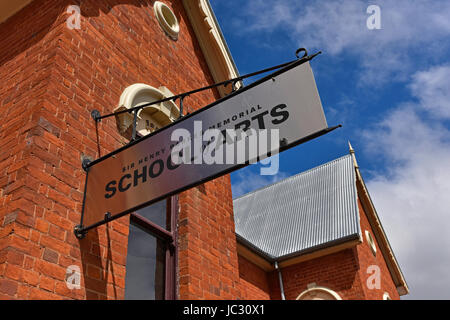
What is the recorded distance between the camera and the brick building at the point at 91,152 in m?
2.67

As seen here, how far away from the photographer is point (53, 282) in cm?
258

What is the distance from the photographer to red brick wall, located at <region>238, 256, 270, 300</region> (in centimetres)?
1023

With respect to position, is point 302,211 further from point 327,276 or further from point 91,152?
point 91,152

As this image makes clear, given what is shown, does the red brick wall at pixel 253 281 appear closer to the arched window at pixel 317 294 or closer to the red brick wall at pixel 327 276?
the red brick wall at pixel 327 276

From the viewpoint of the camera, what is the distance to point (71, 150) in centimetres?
317

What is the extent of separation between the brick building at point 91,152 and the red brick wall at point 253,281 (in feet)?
17.9

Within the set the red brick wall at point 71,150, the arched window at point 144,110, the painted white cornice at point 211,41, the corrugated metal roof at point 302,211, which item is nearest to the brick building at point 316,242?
the corrugated metal roof at point 302,211

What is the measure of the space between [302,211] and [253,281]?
397cm

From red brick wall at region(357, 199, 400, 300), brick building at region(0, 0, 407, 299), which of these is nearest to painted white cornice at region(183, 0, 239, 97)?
brick building at region(0, 0, 407, 299)

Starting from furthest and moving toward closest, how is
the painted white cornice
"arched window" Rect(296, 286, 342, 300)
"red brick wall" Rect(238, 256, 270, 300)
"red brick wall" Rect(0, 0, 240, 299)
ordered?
"arched window" Rect(296, 286, 342, 300)
"red brick wall" Rect(238, 256, 270, 300)
the painted white cornice
"red brick wall" Rect(0, 0, 240, 299)

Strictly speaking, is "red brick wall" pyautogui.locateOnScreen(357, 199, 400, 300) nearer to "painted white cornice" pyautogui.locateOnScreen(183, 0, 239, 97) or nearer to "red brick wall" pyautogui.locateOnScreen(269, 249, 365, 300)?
"red brick wall" pyautogui.locateOnScreen(269, 249, 365, 300)

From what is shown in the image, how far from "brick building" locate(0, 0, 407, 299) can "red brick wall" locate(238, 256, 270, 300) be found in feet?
17.9

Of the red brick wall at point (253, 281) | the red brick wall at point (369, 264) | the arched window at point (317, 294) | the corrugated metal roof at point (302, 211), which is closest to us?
the red brick wall at point (253, 281)
